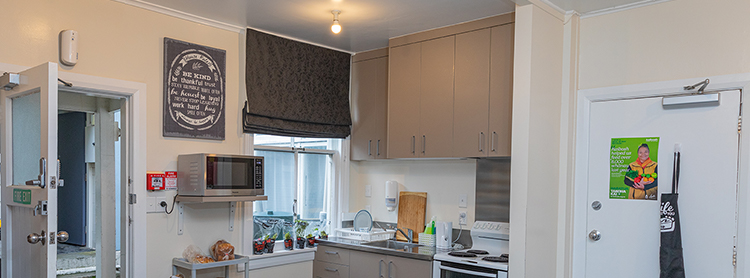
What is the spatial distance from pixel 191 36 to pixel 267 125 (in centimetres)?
84

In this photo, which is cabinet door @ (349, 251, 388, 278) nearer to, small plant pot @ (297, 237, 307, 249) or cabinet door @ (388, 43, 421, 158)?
small plant pot @ (297, 237, 307, 249)

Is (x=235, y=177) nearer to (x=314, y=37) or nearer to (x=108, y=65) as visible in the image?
(x=108, y=65)

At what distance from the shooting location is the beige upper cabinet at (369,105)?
14.3ft

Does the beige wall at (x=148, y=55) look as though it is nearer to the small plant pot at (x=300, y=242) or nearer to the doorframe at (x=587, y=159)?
the small plant pot at (x=300, y=242)

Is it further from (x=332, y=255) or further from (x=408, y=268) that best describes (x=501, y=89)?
(x=332, y=255)

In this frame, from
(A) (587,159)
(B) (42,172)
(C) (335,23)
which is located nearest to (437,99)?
(C) (335,23)

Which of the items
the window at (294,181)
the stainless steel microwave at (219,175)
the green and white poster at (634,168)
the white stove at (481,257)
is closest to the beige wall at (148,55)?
the stainless steel microwave at (219,175)

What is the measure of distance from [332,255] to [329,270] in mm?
130

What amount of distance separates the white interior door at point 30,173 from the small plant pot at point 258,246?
150cm

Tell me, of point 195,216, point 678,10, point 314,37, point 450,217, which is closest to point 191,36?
point 314,37

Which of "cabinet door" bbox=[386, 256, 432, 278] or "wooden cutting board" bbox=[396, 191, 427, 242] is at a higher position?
"wooden cutting board" bbox=[396, 191, 427, 242]

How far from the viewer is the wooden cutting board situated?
422 cm

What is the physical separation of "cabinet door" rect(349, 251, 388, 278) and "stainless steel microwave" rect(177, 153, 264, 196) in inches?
36.2

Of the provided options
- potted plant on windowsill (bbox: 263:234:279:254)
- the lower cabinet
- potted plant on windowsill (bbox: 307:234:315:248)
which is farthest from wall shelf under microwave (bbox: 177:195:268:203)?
the lower cabinet
